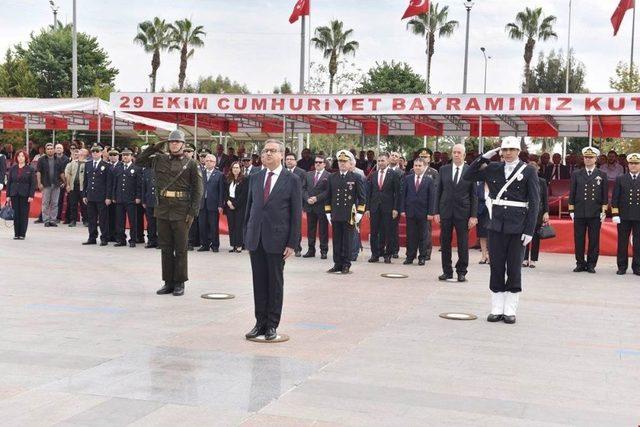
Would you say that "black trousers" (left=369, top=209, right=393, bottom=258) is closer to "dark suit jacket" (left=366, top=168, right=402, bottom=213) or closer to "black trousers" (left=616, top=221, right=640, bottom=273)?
"dark suit jacket" (left=366, top=168, right=402, bottom=213)

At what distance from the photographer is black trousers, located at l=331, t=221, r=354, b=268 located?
12.3 m

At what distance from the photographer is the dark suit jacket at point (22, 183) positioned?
52.5 feet

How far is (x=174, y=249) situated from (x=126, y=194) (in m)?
5.80

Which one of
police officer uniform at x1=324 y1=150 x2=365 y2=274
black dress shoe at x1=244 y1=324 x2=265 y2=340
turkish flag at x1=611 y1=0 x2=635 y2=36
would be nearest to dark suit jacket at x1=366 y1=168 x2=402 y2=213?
police officer uniform at x1=324 y1=150 x2=365 y2=274

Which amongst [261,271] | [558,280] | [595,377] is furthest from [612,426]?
[558,280]

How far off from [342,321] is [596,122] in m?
14.0

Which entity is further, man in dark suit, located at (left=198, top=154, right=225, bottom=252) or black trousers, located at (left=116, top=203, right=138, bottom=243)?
black trousers, located at (left=116, top=203, right=138, bottom=243)

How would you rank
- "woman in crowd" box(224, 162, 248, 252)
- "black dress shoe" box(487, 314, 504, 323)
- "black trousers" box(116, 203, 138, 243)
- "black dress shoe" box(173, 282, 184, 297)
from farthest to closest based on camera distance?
1. "black trousers" box(116, 203, 138, 243)
2. "woman in crowd" box(224, 162, 248, 252)
3. "black dress shoe" box(173, 282, 184, 297)
4. "black dress shoe" box(487, 314, 504, 323)

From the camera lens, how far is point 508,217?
8.36m

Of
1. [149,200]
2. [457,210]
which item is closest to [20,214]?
[149,200]

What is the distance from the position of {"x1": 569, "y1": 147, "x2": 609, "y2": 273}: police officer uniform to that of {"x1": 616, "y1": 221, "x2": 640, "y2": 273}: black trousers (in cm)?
37

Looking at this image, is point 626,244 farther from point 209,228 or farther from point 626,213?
point 209,228

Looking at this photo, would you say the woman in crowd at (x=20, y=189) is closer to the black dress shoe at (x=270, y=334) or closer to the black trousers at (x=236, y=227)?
the black trousers at (x=236, y=227)

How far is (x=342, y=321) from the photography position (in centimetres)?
823
